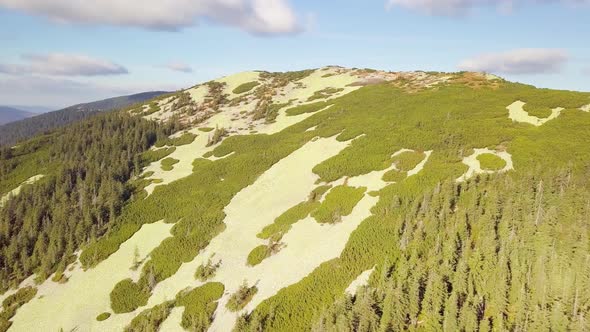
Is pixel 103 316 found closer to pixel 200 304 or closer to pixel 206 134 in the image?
pixel 200 304

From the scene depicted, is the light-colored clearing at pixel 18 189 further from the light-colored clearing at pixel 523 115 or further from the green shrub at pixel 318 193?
the light-colored clearing at pixel 523 115

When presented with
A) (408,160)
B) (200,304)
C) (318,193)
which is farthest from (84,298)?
(408,160)

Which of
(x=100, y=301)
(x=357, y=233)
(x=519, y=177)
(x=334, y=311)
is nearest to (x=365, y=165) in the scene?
(x=357, y=233)

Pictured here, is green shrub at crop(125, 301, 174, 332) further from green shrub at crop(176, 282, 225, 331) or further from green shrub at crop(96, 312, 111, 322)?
green shrub at crop(96, 312, 111, 322)

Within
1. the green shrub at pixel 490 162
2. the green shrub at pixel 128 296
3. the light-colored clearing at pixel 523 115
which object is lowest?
the green shrub at pixel 128 296

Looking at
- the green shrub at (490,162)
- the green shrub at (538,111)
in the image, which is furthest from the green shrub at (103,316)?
the green shrub at (538,111)

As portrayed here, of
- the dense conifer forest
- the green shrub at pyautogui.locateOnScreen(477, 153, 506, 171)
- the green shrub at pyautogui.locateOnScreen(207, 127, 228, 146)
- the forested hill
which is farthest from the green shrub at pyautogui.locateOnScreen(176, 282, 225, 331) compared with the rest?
the green shrub at pyautogui.locateOnScreen(207, 127, 228, 146)

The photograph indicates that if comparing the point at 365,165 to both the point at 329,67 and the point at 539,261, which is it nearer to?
the point at 539,261
